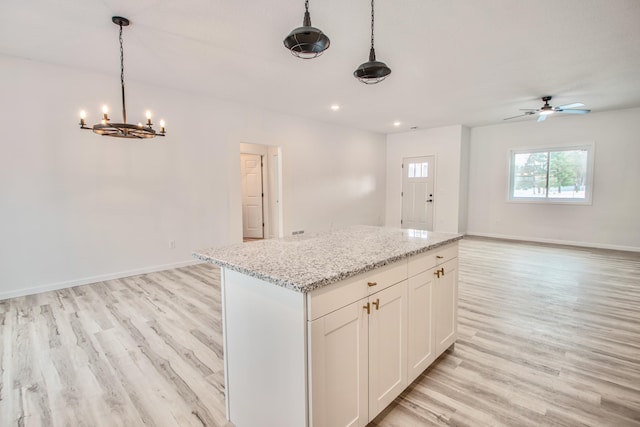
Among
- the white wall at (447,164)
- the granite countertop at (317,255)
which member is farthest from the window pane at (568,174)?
the granite countertop at (317,255)

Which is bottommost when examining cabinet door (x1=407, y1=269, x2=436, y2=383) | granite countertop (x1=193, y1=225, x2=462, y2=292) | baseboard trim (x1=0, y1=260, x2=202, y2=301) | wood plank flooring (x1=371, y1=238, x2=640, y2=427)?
wood plank flooring (x1=371, y1=238, x2=640, y2=427)

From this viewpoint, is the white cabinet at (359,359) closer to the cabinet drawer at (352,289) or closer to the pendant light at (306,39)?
the cabinet drawer at (352,289)

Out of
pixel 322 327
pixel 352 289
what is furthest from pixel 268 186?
pixel 322 327

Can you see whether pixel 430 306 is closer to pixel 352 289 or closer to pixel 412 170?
pixel 352 289

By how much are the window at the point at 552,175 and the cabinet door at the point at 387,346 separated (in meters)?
6.74

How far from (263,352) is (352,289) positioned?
0.51 m

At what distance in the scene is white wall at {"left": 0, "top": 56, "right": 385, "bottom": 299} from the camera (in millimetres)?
3562

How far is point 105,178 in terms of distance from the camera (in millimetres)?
4102

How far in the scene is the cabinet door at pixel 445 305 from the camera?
2137 mm

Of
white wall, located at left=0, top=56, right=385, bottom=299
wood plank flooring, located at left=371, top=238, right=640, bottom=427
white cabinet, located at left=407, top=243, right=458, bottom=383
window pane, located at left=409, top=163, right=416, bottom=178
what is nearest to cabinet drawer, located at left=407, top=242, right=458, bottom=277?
white cabinet, located at left=407, top=243, right=458, bottom=383

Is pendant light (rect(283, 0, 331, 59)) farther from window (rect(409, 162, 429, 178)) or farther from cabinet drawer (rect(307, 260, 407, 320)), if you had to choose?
window (rect(409, 162, 429, 178))

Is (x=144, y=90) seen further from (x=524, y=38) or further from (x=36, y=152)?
(x=524, y=38)

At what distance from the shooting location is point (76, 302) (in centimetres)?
341

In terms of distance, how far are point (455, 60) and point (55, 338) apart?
4.84 m
